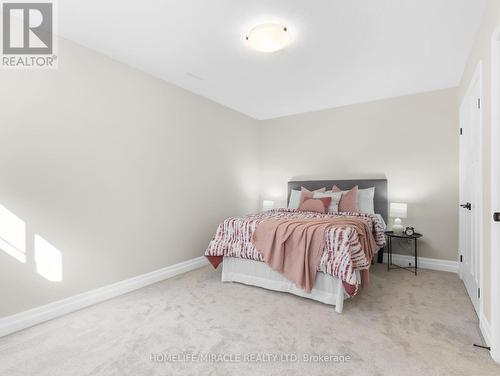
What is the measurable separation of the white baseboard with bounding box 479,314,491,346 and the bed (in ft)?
2.90

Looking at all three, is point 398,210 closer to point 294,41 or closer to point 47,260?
point 294,41

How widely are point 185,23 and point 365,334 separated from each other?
9.85 ft

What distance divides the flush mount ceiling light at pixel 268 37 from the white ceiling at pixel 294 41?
0.06 metres

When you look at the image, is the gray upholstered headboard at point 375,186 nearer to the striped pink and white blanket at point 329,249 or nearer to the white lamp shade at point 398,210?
the white lamp shade at point 398,210

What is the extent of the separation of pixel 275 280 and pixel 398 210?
7.14 feet

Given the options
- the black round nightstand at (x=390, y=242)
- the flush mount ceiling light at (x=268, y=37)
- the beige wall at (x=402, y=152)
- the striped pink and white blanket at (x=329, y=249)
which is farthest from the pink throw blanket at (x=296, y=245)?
the flush mount ceiling light at (x=268, y=37)

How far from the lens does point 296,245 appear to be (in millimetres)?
2697

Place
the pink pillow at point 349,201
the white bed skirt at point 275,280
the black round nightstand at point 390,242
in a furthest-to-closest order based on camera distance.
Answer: the pink pillow at point 349,201
the black round nightstand at point 390,242
the white bed skirt at point 275,280

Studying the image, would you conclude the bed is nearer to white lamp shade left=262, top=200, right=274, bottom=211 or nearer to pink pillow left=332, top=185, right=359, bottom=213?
pink pillow left=332, top=185, right=359, bottom=213

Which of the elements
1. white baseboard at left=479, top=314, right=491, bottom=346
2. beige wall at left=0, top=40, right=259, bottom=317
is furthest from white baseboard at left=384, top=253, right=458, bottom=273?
beige wall at left=0, top=40, right=259, bottom=317

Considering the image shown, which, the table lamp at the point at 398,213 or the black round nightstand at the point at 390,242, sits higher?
the table lamp at the point at 398,213

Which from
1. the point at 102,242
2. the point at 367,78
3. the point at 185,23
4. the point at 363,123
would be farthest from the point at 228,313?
the point at 363,123

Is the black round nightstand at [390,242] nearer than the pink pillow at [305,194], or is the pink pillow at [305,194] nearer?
the black round nightstand at [390,242]

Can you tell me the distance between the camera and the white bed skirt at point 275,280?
8.22 feet
